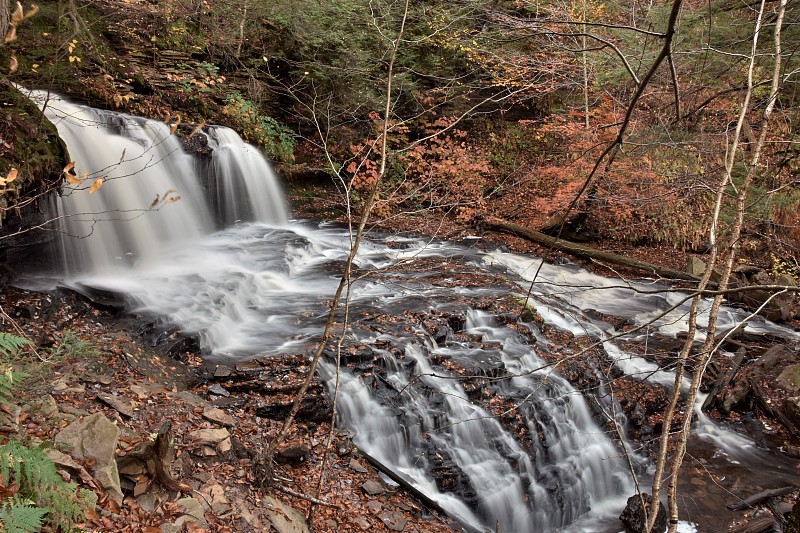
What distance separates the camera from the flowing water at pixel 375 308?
5.99 m

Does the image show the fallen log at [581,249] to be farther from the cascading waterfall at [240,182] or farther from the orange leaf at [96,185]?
the orange leaf at [96,185]

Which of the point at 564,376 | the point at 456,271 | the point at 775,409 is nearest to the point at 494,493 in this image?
the point at 564,376

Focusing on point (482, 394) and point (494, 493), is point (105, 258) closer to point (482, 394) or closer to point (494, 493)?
point (482, 394)

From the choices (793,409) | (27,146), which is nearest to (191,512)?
(27,146)

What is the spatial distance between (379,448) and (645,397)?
4284 millimetres

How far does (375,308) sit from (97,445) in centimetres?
506

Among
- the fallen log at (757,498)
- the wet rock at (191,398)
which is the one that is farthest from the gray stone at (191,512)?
the fallen log at (757,498)

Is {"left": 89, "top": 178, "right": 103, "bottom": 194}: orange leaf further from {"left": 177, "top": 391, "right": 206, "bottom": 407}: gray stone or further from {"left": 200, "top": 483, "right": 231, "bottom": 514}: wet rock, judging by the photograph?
{"left": 177, "top": 391, "right": 206, "bottom": 407}: gray stone

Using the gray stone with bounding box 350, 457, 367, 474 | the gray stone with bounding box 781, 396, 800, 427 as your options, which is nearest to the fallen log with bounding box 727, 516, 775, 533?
the gray stone with bounding box 781, 396, 800, 427

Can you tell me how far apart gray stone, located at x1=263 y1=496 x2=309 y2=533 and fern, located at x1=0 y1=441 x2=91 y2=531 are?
155cm

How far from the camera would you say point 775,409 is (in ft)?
25.2

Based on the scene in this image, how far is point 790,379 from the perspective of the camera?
8062 millimetres

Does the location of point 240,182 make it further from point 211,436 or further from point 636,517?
point 636,517

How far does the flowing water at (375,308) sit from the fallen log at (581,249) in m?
0.68
